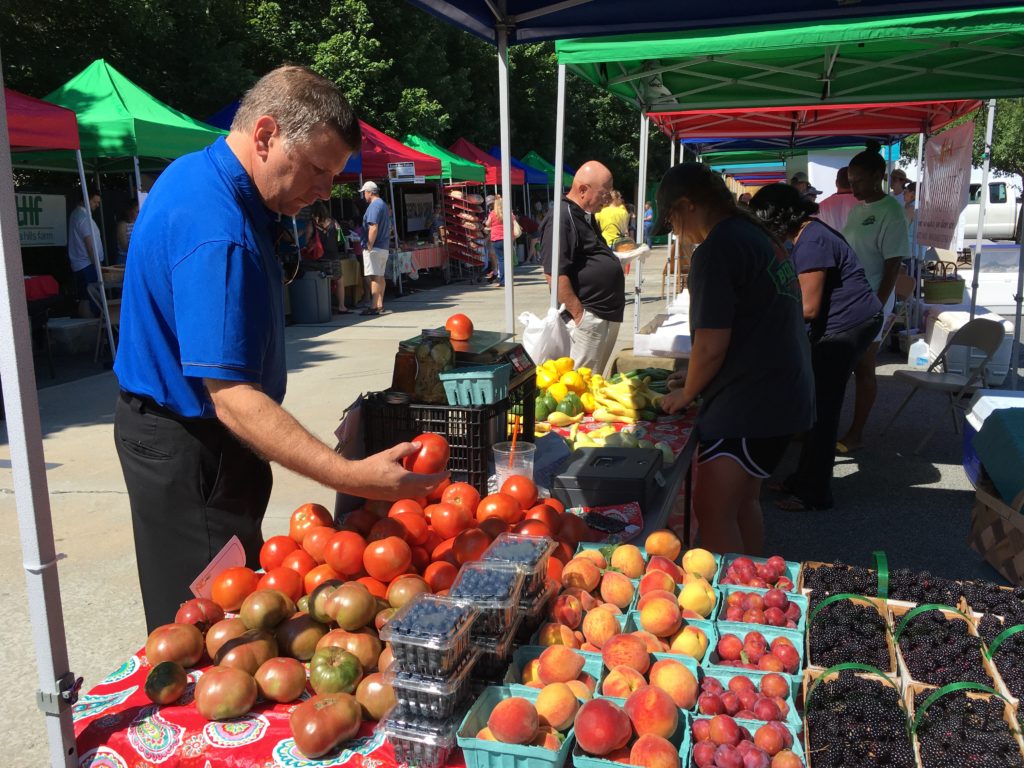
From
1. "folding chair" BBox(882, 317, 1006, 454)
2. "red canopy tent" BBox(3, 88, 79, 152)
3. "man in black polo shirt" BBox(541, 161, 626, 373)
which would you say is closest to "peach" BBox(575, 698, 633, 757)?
"man in black polo shirt" BBox(541, 161, 626, 373)

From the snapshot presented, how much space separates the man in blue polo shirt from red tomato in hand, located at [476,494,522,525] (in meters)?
0.45

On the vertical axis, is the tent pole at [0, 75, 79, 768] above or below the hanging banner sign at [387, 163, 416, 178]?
below

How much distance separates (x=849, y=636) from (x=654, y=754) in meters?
0.82

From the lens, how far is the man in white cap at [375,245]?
45.9 feet

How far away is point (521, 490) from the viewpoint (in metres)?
2.45

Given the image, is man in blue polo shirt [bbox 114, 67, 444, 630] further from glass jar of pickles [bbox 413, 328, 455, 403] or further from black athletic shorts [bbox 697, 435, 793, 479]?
black athletic shorts [bbox 697, 435, 793, 479]

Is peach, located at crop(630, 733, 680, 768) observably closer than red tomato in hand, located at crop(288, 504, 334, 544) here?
Yes

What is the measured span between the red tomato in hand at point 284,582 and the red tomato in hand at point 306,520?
0.17m

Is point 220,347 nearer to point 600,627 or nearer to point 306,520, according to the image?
point 306,520

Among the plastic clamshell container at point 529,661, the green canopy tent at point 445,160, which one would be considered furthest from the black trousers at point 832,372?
the green canopy tent at point 445,160

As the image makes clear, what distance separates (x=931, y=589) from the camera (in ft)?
7.50

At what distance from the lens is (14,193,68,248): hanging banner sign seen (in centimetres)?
1113

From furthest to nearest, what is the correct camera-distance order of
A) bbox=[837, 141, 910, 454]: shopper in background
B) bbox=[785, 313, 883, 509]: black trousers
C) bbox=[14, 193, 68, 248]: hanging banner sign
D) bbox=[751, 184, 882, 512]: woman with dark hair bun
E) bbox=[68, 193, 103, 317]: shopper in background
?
bbox=[14, 193, 68, 248]: hanging banner sign < bbox=[68, 193, 103, 317]: shopper in background < bbox=[837, 141, 910, 454]: shopper in background < bbox=[785, 313, 883, 509]: black trousers < bbox=[751, 184, 882, 512]: woman with dark hair bun

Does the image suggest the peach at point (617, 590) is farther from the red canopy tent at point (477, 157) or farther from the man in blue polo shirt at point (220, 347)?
the red canopy tent at point (477, 157)
